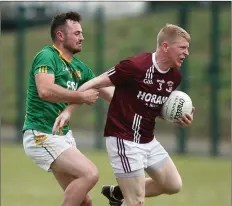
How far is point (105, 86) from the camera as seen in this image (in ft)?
26.3

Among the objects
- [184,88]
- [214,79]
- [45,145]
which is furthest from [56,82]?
[214,79]

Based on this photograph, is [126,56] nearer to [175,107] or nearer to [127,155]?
[175,107]

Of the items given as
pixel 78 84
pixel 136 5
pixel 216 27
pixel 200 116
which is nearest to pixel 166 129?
pixel 200 116

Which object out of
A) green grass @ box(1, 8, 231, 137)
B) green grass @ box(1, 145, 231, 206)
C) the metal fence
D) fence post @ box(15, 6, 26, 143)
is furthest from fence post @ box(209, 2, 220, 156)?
fence post @ box(15, 6, 26, 143)

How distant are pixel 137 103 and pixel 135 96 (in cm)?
7

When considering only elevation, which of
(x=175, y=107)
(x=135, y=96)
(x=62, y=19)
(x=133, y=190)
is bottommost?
(x=133, y=190)

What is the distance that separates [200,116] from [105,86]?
1129 centimetres

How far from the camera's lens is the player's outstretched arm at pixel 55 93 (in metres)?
7.86

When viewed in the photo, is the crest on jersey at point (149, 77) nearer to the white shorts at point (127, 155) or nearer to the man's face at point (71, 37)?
the white shorts at point (127, 155)

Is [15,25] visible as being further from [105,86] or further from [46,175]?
[105,86]

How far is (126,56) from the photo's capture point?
67.9 ft

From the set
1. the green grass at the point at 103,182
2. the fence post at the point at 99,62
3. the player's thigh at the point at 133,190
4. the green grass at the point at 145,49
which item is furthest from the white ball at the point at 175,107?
the fence post at the point at 99,62

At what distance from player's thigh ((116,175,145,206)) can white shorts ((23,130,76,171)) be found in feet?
2.23

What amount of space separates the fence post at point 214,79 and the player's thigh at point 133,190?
1032 cm
